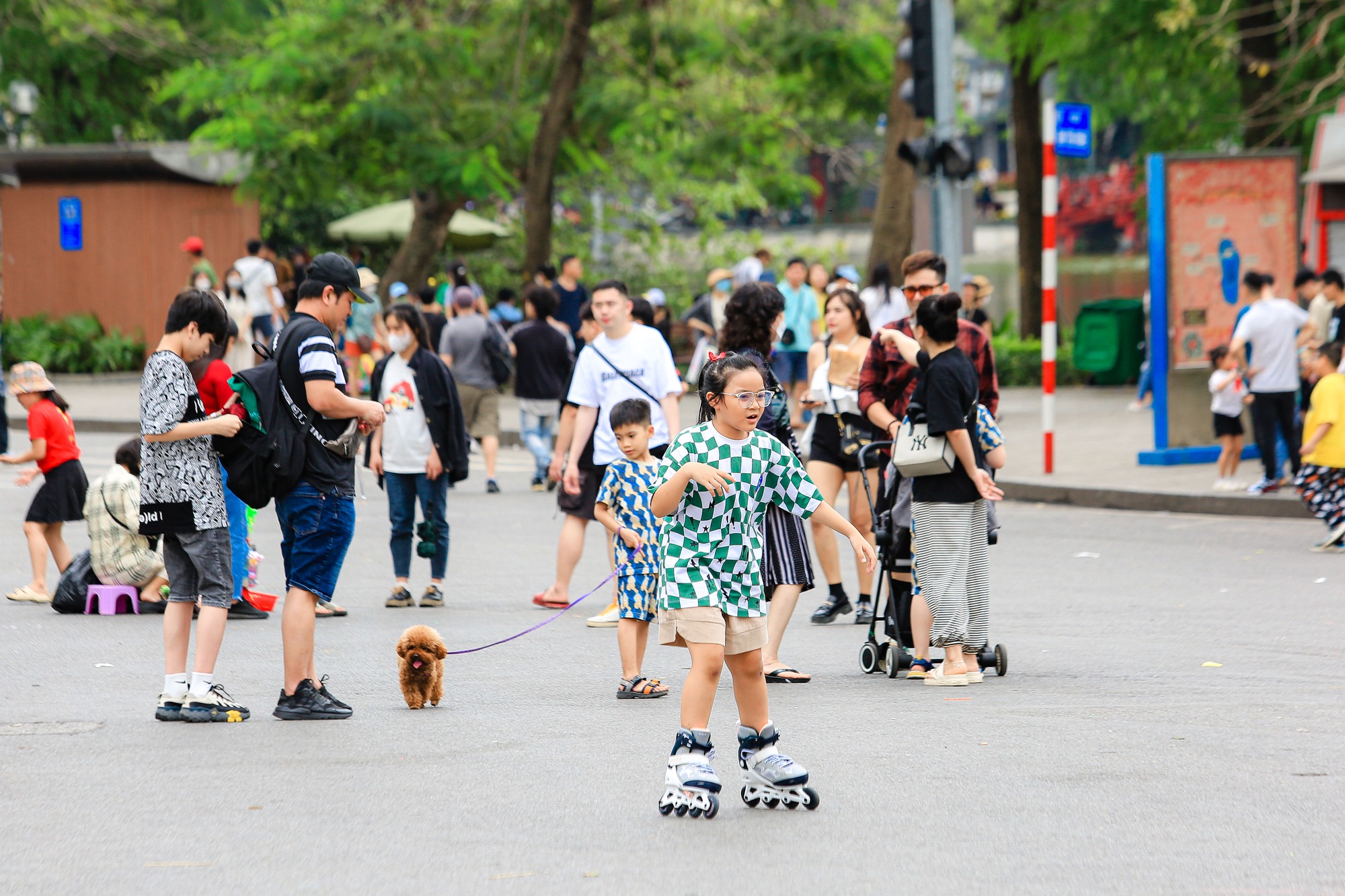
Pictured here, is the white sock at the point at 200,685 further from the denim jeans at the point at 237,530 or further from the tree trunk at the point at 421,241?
the tree trunk at the point at 421,241

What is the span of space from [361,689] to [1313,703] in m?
3.96

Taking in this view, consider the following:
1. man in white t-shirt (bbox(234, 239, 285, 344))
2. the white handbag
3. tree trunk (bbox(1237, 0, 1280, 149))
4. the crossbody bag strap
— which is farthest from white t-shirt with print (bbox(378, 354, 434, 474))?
tree trunk (bbox(1237, 0, 1280, 149))

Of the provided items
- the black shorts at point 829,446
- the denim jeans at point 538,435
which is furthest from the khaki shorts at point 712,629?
the denim jeans at point 538,435

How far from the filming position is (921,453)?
684 centimetres

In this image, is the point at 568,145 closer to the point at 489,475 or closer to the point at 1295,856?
the point at 489,475

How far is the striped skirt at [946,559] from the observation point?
6879mm

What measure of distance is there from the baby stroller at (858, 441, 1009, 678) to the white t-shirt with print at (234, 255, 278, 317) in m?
14.6

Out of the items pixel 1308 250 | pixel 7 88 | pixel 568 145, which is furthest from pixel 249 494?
pixel 7 88

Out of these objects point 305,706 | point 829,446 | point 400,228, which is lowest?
point 305,706

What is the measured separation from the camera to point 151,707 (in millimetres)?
6621

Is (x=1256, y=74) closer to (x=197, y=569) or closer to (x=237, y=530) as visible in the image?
(x=237, y=530)

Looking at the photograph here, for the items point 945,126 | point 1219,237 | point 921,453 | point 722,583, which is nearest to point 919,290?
point 921,453

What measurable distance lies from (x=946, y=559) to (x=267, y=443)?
9.32 ft

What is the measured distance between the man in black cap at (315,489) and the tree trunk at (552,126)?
16.1 metres
